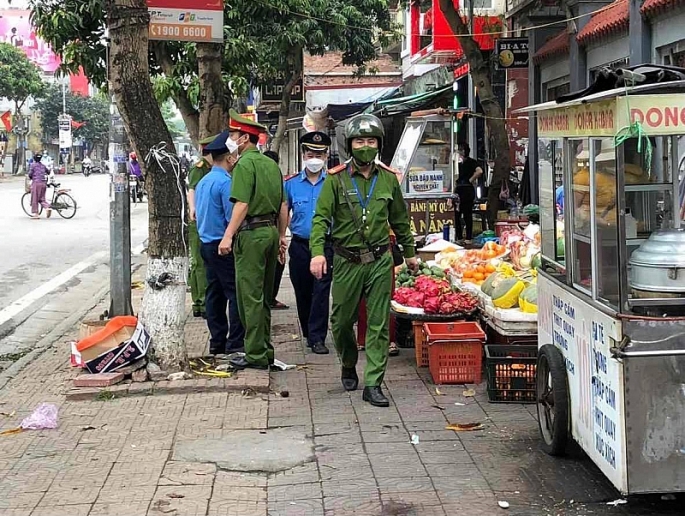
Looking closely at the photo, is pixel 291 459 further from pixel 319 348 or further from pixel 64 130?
pixel 64 130

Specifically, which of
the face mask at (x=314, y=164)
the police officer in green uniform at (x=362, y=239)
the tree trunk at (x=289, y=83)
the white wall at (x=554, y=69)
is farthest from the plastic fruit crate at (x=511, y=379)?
the tree trunk at (x=289, y=83)

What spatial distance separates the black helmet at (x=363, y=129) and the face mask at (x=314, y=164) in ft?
5.70

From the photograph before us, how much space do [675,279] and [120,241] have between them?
6.38 m

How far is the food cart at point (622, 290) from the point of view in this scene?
4.07 metres

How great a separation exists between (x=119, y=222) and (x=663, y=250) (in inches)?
247

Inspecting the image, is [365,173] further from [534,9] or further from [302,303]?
[534,9]

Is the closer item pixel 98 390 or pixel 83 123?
pixel 98 390

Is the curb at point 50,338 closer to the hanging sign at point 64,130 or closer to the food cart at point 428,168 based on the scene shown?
the food cart at point 428,168

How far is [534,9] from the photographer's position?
1648 centimetres

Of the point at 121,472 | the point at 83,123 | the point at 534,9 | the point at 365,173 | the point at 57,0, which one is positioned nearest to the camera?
the point at 121,472

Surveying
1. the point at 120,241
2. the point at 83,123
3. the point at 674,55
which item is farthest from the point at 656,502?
the point at 83,123

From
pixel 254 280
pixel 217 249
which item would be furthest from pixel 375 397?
pixel 217 249

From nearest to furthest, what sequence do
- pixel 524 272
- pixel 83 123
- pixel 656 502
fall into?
pixel 656 502
pixel 524 272
pixel 83 123

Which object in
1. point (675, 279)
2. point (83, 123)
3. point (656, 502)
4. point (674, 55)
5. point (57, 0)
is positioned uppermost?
point (83, 123)
